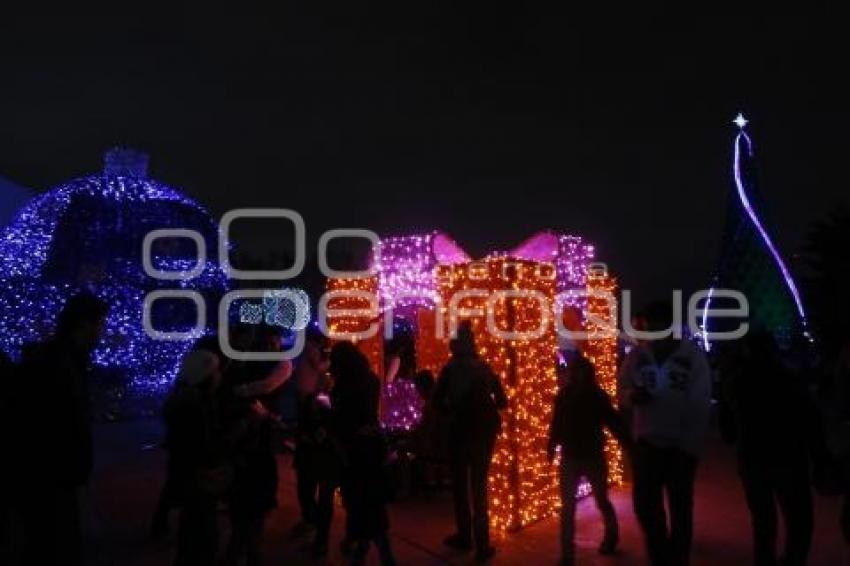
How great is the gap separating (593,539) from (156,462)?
6273mm

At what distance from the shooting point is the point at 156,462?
1059 centimetres

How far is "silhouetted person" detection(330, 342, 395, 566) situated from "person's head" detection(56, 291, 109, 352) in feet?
5.68

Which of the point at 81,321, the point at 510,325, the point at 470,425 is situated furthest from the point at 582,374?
the point at 81,321

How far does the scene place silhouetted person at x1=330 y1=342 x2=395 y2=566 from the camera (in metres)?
5.35

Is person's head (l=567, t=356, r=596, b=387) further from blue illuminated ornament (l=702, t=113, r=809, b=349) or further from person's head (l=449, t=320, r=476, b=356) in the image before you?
blue illuminated ornament (l=702, t=113, r=809, b=349)

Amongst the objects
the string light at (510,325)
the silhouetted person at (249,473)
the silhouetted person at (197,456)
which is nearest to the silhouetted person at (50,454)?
the silhouetted person at (197,456)

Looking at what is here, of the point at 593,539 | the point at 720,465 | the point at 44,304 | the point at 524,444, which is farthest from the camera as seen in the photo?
the point at 44,304

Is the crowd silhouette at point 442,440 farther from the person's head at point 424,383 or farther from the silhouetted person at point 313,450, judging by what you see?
the person's head at point 424,383

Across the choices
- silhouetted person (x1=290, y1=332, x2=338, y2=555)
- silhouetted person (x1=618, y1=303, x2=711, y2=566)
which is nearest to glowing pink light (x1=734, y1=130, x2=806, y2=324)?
silhouetted person (x1=290, y1=332, x2=338, y2=555)

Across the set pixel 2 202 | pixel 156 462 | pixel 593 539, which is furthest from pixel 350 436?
pixel 2 202

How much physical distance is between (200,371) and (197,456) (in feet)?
1.59

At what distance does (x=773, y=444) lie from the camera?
475 cm

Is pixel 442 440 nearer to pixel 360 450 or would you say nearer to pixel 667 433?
pixel 360 450

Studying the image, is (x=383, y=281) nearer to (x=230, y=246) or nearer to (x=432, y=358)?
(x=432, y=358)
